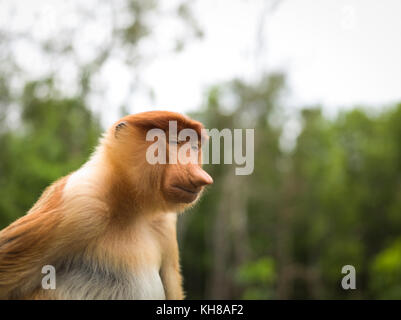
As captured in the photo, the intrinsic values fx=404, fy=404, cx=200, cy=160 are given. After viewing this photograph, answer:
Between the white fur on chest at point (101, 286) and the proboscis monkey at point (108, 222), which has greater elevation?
the proboscis monkey at point (108, 222)

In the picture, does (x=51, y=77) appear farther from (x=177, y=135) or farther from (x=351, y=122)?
(x=351, y=122)

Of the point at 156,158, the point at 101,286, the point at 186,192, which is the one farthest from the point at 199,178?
the point at 101,286

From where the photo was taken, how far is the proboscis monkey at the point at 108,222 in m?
2.08

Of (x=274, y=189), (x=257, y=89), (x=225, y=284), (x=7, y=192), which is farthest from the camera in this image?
(x=225, y=284)

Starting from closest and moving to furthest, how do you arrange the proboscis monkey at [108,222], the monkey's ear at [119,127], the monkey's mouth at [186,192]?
the proboscis monkey at [108,222], the monkey's mouth at [186,192], the monkey's ear at [119,127]

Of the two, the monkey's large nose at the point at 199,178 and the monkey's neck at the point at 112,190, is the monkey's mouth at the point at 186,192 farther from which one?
the monkey's neck at the point at 112,190

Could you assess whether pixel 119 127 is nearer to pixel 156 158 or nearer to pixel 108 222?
pixel 156 158

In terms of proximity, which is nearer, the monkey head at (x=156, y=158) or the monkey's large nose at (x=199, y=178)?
the monkey's large nose at (x=199, y=178)

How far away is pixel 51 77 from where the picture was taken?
10648 mm

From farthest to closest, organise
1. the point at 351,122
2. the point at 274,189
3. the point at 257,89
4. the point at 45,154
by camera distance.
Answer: the point at 351,122 → the point at 274,189 → the point at 257,89 → the point at 45,154

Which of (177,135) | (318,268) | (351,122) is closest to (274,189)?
(318,268)

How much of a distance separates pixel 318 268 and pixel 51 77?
18.8 metres

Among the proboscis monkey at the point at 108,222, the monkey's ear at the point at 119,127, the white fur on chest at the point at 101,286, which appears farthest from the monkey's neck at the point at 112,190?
the white fur on chest at the point at 101,286
